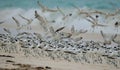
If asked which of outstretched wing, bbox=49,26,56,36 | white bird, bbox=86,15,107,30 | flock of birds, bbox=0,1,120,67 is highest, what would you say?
white bird, bbox=86,15,107,30

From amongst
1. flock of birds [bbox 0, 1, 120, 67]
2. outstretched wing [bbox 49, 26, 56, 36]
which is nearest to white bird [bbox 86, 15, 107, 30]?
flock of birds [bbox 0, 1, 120, 67]

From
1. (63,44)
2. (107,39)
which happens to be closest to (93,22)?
(107,39)

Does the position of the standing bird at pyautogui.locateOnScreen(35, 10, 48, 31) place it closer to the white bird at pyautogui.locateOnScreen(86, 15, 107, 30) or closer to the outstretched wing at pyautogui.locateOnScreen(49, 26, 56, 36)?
the outstretched wing at pyautogui.locateOnScreen(49, 26, 56, 36)

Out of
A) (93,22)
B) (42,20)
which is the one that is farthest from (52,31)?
(93,22)

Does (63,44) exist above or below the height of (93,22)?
below

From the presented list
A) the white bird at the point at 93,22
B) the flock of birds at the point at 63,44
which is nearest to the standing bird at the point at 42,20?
the flock of birds at the point at 63,44

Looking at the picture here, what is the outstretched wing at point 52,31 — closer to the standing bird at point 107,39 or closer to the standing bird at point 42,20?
the standing bird at point 42,20

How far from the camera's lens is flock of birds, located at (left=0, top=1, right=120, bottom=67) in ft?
6.61

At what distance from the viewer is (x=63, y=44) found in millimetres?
2105

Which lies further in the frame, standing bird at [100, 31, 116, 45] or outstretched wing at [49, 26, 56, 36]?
outstretched wing at [49, 26, 56, 36]

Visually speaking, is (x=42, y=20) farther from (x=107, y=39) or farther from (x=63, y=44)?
(x=107, y=39)

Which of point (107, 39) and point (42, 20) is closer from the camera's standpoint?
point (107, 39)

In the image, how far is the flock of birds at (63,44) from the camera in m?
2.01

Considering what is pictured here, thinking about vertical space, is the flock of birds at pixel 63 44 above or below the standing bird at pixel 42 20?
below
